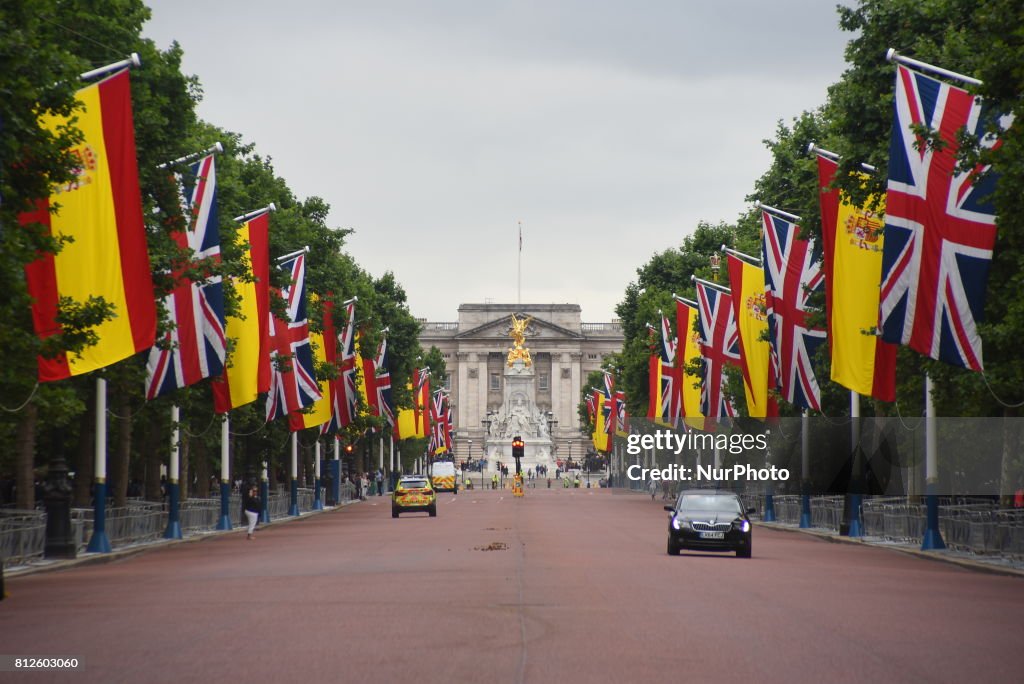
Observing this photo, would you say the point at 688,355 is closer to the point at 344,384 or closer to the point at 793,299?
the point at 344,384

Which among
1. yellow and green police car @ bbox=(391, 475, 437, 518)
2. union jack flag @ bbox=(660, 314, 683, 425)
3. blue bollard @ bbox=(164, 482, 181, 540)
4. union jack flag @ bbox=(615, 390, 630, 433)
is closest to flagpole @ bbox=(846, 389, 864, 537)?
blue bollard @ bbox=(164, 482, 181, 540)

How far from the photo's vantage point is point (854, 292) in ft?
120

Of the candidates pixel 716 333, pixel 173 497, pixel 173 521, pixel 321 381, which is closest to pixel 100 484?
pixel 173 497

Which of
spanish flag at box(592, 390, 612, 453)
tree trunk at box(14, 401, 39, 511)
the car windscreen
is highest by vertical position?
spanish flag at box(592, 390, 612, 453)

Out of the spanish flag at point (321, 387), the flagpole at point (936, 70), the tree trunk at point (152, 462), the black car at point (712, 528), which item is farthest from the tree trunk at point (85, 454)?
the flagpole at point (936, 70)

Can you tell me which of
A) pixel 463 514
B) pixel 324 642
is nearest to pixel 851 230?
pixel 324 642

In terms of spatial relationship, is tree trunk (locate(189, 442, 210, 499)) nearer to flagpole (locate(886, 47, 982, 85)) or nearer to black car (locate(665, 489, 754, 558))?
black car (locate(665, 489, 754, 558))

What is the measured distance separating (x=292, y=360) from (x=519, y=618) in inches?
1423

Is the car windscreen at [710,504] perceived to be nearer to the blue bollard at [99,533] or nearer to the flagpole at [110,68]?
the blue bollard at [99,533]

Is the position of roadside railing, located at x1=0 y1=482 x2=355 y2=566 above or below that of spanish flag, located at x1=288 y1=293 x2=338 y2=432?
below

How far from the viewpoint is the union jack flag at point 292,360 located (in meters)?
52.9

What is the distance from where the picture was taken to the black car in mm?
35784

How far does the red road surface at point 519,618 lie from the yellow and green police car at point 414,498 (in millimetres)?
28137

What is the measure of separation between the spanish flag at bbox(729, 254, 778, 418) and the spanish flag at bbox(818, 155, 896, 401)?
12.8 meters
